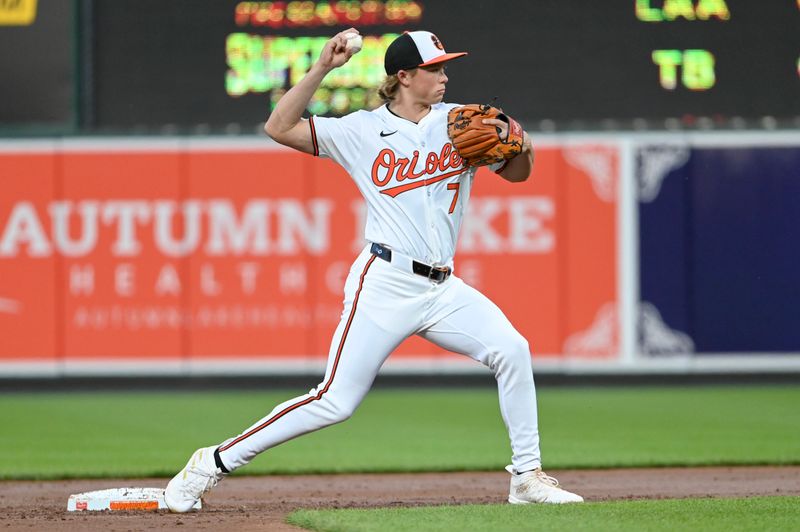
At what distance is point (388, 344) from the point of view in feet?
14.5

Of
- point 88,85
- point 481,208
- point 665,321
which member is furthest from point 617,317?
point 88,85

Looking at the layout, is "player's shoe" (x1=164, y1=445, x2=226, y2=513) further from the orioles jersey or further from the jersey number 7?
→ the jersey number 7

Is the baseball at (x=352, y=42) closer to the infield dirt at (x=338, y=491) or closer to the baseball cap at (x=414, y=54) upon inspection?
the baseball cap at (x=414, y=54)

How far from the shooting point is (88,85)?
9727 mm

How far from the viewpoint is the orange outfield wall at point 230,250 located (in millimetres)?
10531

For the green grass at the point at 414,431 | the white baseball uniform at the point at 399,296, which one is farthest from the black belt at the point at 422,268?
the green grass at the point at 414,431

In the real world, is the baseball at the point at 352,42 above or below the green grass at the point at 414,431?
above

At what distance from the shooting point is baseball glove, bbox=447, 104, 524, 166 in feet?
14.5

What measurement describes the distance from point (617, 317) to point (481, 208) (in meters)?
1.34

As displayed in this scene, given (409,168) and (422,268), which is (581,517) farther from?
(409,168)

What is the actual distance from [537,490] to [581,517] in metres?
0.39

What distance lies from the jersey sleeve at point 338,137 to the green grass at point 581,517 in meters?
1.16

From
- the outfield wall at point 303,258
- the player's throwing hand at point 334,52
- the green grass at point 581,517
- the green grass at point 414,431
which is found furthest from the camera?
the outfield wall at point 303,258

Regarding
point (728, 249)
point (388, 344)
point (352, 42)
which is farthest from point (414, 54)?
point (728, 249)
